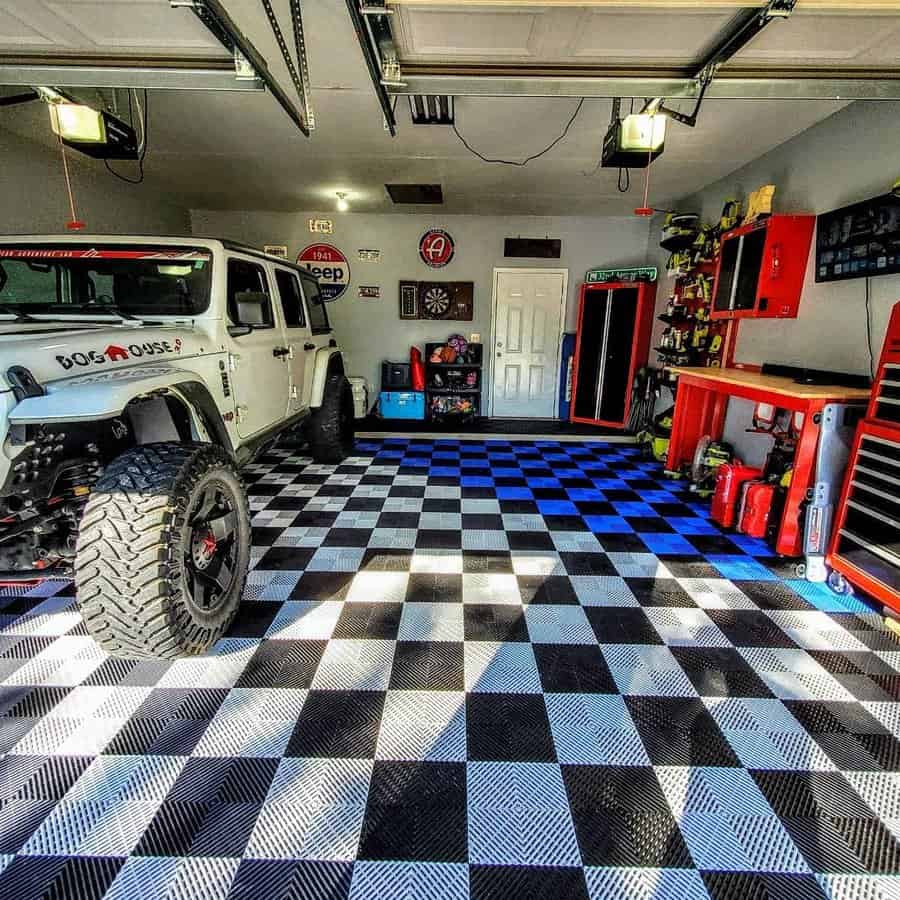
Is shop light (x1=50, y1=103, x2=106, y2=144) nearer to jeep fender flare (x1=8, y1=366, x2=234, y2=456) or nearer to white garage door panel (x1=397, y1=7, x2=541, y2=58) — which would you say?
jeep fender flare (x1=8, y1=366, x2=234, y2=456)

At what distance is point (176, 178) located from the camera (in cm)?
468

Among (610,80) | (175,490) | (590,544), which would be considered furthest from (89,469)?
(610,80)

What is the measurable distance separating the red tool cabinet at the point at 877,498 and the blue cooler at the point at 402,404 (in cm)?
460

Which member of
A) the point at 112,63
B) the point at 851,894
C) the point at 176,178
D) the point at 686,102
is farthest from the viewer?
the point at 176,178

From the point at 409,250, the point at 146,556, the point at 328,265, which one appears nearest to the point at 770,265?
the point at 146,556

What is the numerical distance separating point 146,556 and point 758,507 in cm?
310

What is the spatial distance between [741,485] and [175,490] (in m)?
3.16

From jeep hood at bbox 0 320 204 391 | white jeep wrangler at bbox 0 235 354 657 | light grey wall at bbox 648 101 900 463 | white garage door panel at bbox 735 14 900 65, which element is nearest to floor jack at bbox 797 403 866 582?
light grey wall at bbox 648 101 900 463

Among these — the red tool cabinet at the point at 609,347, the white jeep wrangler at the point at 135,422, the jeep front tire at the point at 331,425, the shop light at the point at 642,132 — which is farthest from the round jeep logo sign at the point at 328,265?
the shop light at the point at 642,132

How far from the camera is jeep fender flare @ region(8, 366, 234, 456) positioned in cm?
133

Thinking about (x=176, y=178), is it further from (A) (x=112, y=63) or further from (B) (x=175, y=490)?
(B) (x=175, y=490)

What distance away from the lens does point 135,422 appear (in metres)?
2.13

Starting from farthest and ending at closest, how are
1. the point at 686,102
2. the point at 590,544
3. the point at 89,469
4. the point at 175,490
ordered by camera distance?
the point at 686,102
the point at 590,544
the point at 89,469
the point at 175,490

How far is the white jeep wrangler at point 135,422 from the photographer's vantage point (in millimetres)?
1450
